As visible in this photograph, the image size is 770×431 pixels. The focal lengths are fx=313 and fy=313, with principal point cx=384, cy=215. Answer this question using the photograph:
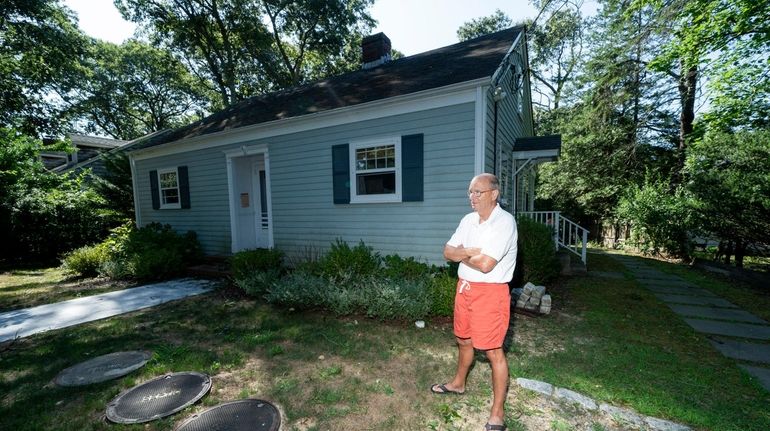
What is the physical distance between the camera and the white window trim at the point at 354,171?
583 centimetres

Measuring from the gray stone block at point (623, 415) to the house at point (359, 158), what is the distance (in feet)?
10.7

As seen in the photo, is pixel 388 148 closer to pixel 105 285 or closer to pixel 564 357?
pixel 564 357

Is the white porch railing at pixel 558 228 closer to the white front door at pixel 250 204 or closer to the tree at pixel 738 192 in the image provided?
the tree at pixel 738 192

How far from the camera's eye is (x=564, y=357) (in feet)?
10.6

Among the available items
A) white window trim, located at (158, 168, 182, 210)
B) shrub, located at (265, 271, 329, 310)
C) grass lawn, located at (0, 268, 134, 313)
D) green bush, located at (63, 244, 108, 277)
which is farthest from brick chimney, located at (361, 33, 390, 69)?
green bush, located at (63, 244, 108, 277)

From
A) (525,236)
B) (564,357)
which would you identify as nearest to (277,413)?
(564,357)

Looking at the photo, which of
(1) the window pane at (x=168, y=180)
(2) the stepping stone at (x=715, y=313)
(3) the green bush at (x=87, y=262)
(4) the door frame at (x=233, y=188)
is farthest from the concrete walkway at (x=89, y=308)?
(2) the stepping stone at (x=715, y=313)

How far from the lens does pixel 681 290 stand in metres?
5.79

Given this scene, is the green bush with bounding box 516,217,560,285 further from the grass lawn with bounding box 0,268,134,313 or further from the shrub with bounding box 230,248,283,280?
the grass lawn with bounding box 0,268,134,313

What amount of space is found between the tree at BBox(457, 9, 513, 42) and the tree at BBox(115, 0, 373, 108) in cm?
837

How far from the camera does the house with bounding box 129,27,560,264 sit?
5453 millimetres

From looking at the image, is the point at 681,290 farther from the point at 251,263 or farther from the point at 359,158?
the point at 251,263

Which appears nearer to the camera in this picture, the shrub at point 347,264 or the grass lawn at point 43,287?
the shrub at point 347,264

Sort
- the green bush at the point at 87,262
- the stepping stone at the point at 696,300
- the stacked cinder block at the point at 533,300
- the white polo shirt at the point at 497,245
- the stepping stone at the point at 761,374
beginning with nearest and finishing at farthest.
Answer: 1. the white polo shirt at the point at 497,245
2. the stepping stone at the point at 761,374
3. the stacked cinder block at the point at 533,300
4. the stepping stone at the point at 696,300
5. the green bush at the point at 87,262
